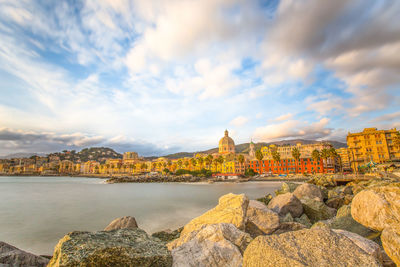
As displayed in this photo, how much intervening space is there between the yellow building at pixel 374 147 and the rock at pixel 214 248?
77795 millimetres

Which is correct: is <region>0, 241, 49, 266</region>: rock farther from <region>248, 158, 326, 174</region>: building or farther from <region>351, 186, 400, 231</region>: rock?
<region>248, 158, 326, 174</region>: building

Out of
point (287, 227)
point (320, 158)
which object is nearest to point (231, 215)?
point (287, 227)

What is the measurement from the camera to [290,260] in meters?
2.76

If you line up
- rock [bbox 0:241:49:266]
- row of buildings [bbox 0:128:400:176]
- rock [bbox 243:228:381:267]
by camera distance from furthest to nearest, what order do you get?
row of buildings [bbox 0:128:400:176], rock [bbox 0:241:49:266], rock [bbox 243:228:381:267]

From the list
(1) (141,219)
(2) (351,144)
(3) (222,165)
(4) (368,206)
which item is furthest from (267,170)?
(4) (368,206)

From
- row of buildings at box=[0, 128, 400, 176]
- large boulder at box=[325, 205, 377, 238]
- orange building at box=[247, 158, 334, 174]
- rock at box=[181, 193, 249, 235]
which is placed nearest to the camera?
large boulder at box=[325, 205, 377, 238]

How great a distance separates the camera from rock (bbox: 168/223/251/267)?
13.4 ft

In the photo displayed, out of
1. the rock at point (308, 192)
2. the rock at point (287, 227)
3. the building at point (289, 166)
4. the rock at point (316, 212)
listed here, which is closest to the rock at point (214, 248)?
the rock at point (287, 227)

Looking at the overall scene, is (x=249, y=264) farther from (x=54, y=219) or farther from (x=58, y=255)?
(x=54, y=219)

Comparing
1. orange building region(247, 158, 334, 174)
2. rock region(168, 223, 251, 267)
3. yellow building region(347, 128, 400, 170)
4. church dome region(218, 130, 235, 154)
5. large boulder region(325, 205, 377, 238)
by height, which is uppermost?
church dome region(218, 130, 235, 154)

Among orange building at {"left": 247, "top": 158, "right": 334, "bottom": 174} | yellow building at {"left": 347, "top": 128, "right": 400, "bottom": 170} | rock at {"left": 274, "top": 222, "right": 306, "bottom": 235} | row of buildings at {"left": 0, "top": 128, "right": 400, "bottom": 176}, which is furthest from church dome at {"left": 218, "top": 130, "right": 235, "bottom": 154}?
rock at {"left": 274, "top": 222, "right": 306, "bottom": 235}

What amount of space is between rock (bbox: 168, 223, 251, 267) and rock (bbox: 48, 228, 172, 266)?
17.9 inches

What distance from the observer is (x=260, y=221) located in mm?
7707

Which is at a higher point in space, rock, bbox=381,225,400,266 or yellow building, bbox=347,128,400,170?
yellow building, bbox=347,128,400,170
